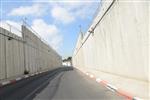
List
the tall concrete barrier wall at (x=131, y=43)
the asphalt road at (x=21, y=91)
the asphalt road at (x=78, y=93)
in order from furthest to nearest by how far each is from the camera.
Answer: the asphalt road at (x=21, y=91), the asphalt road at (x=78, y=93), the tall concrete barrier wall at (x=131, y=43)

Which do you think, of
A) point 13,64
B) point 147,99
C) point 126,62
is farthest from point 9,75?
point 147,99

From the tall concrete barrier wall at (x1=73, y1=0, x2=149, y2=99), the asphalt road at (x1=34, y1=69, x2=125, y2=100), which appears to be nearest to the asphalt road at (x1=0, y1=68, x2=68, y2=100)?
the asphalt road at (x1=34, y1=69, x2=125, y2=100)

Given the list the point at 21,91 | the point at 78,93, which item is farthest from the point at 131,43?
the point at 21,91

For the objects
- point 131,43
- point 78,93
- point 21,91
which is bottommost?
point 21,91

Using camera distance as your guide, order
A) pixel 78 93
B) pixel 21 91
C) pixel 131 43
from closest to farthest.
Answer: pixel 78 93 → pixel 131 43 → pixel 21 91

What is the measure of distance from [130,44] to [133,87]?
135 inches

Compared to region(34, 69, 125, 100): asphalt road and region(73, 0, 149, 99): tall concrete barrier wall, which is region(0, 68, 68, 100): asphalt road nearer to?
region(34, 69, 125, 100): asphalt road

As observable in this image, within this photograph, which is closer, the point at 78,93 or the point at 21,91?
the point at 78,93

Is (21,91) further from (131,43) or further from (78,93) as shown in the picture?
(131,43)

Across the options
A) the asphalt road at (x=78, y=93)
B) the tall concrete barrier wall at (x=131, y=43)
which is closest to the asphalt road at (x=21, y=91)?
the asphalt road at (x=78, y=93)

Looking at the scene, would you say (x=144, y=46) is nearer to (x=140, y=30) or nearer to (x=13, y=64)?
(x=140, y=30)

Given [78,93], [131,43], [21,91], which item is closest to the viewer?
[78,93]

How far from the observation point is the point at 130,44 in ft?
57.1

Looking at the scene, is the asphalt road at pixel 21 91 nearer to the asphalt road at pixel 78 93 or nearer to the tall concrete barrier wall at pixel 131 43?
the asphalt road at pixel 78 93
